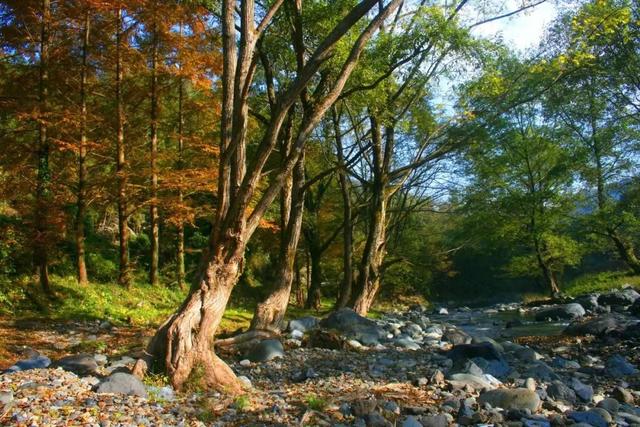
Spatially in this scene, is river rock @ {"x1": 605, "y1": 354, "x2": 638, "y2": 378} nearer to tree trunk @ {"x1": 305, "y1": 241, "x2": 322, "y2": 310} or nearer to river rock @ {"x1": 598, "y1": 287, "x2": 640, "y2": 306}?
river rock @ {"x1": 598, "y1": 287, "x2": 640, "y2": 306}

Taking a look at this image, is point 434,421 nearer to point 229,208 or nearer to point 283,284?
point 229,208

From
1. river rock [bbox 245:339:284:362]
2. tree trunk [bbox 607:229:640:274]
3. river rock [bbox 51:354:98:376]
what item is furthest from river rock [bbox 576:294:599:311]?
river rock [bbox 51:354:98:376]

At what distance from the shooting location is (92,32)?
49.7 feet

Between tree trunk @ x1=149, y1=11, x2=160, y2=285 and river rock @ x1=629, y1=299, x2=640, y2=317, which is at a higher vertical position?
tree trunk @ x1=149, y1=11, x2=160, y2=285

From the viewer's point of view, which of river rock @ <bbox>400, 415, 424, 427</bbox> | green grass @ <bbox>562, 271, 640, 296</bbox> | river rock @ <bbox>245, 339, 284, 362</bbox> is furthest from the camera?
green grass @ <bbox>562, 271, 640, 296</bbox>

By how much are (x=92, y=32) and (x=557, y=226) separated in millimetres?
24972

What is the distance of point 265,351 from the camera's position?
29.3 feet

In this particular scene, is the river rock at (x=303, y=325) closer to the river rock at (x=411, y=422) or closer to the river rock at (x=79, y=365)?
the river rock at (x=79, y=365)

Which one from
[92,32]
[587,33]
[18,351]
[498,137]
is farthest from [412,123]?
[18,351]

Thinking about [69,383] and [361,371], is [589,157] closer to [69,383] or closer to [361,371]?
[361,371]

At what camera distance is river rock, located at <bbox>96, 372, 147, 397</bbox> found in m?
5.31

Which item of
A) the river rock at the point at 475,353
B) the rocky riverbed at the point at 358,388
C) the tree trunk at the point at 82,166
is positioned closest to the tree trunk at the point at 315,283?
the tree trunk at the point at 82,166

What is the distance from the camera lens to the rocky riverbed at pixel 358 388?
4.89 metres

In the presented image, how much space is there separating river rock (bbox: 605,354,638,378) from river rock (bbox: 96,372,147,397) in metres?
7.29
